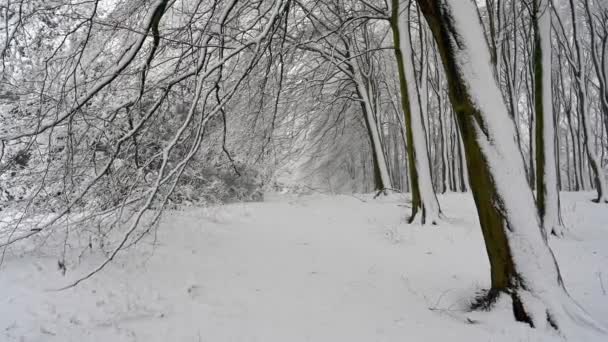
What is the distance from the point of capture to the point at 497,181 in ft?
9.61

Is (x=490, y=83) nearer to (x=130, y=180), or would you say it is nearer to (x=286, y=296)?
(x=286, y=296)

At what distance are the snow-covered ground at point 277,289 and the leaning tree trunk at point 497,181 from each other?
0.70ft

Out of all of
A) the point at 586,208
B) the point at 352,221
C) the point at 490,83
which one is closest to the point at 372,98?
the point at 352,221

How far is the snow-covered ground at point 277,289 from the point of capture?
294 centimetres

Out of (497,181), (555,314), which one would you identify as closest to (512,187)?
(497,181)

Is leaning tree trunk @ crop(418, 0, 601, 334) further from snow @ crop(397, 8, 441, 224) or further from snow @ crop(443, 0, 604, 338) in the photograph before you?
snow @ crop(397, 8, 441, 224)

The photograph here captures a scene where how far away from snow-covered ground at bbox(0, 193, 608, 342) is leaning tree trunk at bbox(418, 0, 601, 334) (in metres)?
0.21

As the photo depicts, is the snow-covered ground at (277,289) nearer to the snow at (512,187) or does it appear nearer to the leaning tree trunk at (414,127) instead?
the snow at (512,187)

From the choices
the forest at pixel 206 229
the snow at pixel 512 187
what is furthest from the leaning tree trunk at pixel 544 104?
the snow at pixel 512 187

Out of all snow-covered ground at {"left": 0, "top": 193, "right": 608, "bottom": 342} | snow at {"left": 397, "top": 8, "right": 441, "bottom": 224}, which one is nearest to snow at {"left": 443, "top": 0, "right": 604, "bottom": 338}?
snow-covered ground at {"left": 0, "top": 193, "right": 608, "bottom": 342}

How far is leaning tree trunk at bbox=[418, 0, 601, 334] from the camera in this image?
2783mm

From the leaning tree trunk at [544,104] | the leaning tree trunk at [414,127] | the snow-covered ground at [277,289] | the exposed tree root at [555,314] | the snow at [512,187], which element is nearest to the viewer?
the exposed tree root at [555,314]

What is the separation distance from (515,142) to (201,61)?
258 cm

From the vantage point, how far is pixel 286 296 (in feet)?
12.7
